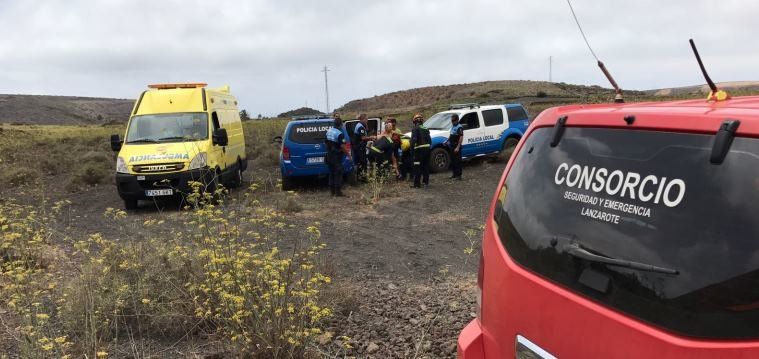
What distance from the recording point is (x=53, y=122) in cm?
9300

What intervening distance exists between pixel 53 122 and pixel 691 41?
109 metres

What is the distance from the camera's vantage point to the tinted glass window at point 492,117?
15202 millimetres

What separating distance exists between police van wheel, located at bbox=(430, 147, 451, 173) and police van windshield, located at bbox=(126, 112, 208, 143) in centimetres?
630

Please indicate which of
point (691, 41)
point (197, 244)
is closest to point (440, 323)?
point (197, 244)

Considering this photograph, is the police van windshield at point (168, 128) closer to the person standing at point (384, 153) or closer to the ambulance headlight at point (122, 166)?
the ambulance headlight at point (122, 166)

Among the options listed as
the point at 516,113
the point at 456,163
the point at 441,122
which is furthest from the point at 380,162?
the point at 516,113

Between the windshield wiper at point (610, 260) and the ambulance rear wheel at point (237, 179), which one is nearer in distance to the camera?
the windshield wiper at point (610, 260)

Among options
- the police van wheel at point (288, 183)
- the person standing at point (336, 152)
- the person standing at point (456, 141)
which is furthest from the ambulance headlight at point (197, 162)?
the person standing at point (456, 141)

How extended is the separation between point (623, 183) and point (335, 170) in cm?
1014

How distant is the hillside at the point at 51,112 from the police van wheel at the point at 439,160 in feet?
264

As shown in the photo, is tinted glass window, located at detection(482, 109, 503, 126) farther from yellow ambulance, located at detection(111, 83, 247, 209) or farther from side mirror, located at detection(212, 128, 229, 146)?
side mirror, located at detection(212, 128, 229, 146)

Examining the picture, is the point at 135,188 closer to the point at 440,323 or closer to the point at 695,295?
the point at 440,323

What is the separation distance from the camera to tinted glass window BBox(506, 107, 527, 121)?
15.7 metres

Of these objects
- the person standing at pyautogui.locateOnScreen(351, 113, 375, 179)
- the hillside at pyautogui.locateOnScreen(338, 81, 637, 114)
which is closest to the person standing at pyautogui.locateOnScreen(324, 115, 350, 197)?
the person standing at pyautogui.locateOnScreen(351, 113, 375, 179)
